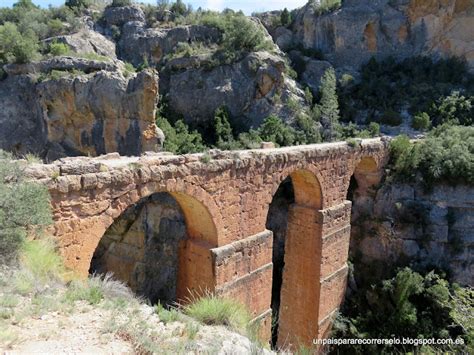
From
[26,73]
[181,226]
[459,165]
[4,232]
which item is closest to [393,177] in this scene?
[459,165]

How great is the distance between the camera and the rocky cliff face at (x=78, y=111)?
19.2 meters

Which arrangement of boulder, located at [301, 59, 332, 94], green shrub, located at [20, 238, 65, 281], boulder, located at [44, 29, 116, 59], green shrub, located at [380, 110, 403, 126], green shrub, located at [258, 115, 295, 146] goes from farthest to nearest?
boulder, located at [301, 59, 332, 94]
green shrub, located at [380, 110, 403, 126]
boulder, located at [44, 29, 116, 59]
green shrub, located at [258, 115, 295, 146]
green shrub, located at [20, 238, 65, 281]

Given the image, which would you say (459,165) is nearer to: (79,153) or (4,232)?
(4,232)

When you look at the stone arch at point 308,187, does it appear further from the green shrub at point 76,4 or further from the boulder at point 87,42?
the green shrub at point 76,4

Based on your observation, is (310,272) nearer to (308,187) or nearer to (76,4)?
(308,187)

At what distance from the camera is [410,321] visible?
1245cm

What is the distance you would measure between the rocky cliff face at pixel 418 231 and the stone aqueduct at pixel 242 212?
1377mm

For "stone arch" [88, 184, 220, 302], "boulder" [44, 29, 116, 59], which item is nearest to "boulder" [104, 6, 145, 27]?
"boulder" [44, 29, 116, 59]

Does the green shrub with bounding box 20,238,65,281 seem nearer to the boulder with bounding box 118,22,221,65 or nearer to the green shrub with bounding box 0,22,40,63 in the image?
the green shrub with bounding box 0,22,40,63

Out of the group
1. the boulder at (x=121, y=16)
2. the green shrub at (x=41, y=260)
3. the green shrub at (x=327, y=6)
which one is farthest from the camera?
the green shrub at (x=327, y=6)

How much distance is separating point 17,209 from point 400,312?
12201 mm

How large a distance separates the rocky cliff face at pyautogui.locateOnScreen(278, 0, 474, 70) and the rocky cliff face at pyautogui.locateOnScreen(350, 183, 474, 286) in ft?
75.7

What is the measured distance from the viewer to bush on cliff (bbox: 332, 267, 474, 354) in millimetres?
12391

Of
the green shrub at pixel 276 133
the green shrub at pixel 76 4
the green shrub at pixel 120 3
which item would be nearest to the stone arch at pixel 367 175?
the green shrub at pixel 276 133
